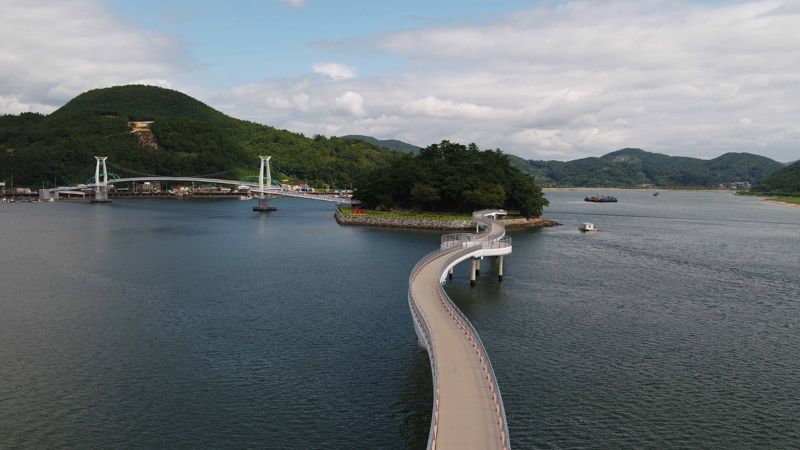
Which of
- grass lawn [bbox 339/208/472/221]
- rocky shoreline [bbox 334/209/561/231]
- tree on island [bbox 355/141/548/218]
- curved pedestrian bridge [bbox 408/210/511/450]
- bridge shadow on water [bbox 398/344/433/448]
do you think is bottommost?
bridge shadow on water [bbox 398/344/433/448]

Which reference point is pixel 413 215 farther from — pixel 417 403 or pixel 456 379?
pixel 456 379

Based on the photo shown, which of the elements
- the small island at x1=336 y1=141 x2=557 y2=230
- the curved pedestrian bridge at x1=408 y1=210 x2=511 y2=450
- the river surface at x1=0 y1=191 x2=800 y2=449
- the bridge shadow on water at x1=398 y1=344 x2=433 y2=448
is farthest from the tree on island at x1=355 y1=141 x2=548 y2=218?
the bridge shadow on water at x1=398 y1=344 x2=433 y2=448

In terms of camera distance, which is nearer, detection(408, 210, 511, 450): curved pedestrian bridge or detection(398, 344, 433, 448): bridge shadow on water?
detection(408, 210, 511, 450): curved pedestrian bridge

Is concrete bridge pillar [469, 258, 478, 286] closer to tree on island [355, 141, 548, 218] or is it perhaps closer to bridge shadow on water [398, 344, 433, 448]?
bridge shadow on water [398, 344, 433, 448]

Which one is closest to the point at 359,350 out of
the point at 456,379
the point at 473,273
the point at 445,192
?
the point at 456,379

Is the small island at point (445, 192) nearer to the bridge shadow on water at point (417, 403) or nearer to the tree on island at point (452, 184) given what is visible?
the tree on island at point (452, 184)

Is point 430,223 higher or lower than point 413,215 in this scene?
lower

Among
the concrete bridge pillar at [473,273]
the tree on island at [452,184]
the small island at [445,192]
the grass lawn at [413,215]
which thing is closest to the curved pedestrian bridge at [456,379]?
the concrete bridge pillar at [473,273]
